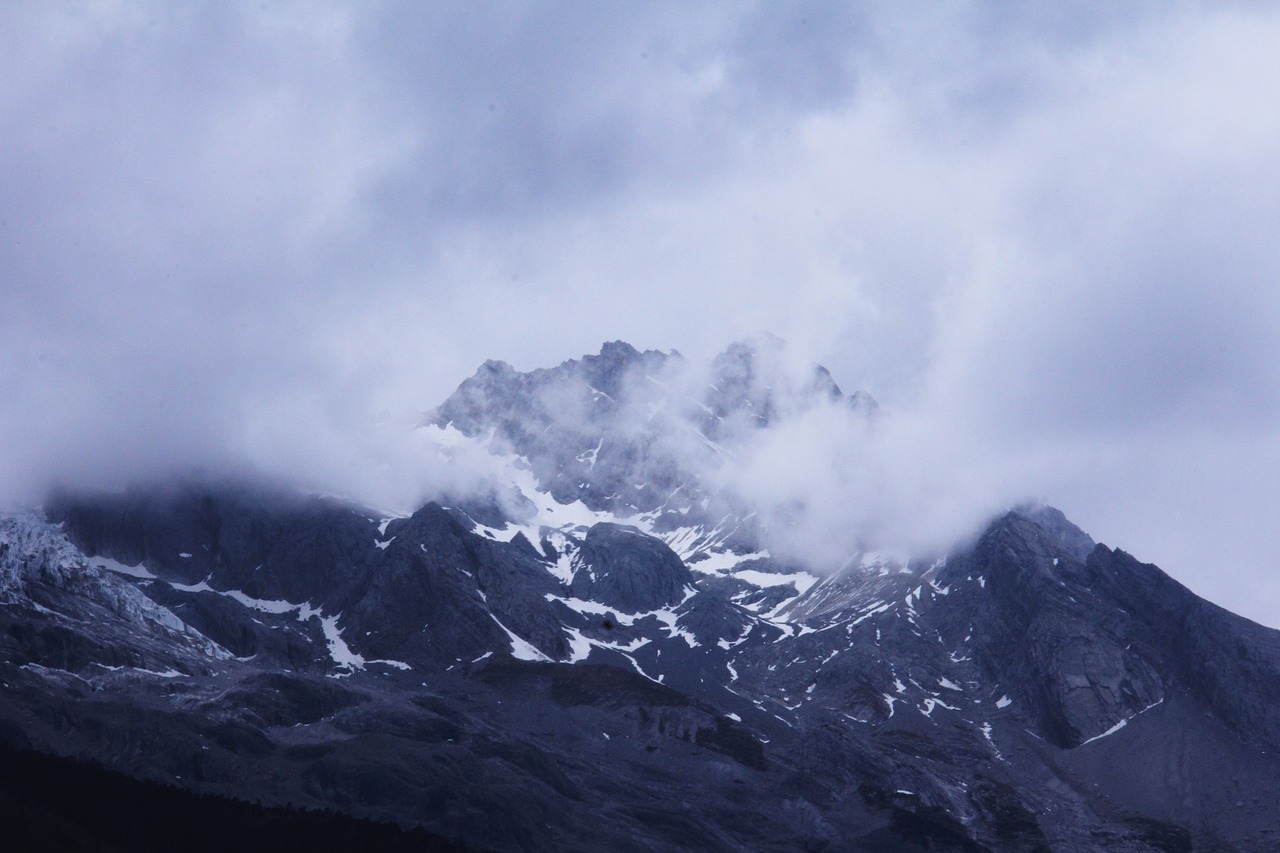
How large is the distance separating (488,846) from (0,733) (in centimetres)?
7381

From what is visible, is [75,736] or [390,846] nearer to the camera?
[390,846]

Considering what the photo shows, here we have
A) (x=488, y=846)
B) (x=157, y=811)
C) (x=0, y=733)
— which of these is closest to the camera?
(x=157, y=811)

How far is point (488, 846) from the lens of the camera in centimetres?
19738

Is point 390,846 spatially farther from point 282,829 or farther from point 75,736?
point 75,736

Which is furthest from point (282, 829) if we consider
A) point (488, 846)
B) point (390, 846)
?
point (488, 846)

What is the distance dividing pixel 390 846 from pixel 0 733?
213ft

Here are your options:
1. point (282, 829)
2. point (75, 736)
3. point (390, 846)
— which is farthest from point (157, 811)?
point (75, 736)

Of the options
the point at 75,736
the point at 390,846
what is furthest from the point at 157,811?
the point at 75,736

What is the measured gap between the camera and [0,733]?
599 feet

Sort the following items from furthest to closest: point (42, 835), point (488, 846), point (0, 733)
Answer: point (488, 846), point (0, 733), point (42, 835)

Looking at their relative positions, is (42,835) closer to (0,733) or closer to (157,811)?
(157,811)

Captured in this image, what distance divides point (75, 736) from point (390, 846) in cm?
6708

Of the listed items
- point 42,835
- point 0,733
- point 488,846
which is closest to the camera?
point 42,835

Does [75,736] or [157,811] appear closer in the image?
[157,811]
